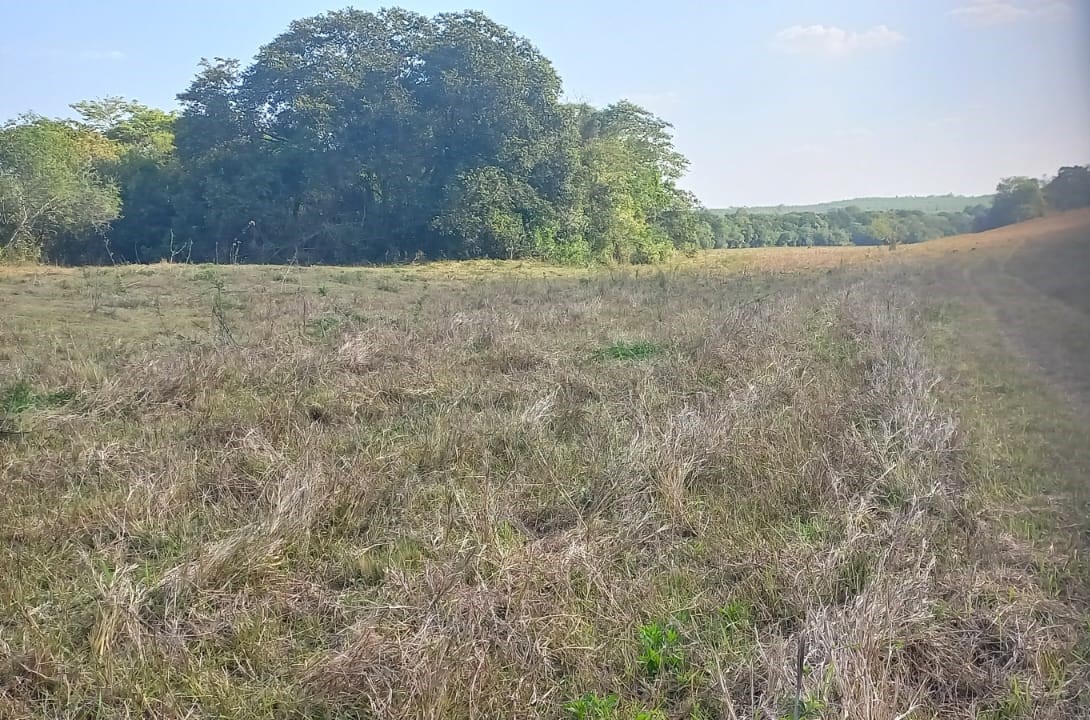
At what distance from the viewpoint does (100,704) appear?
2.11 metres

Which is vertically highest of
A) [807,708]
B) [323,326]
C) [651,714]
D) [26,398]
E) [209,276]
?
[209,276]

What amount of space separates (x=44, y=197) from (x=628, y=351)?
858 inches

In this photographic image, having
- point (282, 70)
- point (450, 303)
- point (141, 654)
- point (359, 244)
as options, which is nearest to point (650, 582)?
point (141, 654)

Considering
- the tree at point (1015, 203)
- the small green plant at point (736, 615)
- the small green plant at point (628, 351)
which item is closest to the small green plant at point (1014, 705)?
the small green plant at point (736, 615)

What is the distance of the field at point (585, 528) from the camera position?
210 centimetres

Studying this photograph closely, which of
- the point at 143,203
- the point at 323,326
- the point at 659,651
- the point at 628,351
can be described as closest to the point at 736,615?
the point at 659,651

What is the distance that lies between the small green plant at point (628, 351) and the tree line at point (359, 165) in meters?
16.5

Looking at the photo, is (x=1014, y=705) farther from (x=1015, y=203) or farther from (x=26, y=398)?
(x=26, y=398)

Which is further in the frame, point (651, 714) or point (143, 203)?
point (143, 203)

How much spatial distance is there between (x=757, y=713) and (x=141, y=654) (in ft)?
6.04

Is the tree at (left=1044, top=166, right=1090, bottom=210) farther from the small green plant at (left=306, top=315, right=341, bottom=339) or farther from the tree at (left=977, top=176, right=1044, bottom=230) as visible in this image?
the small green plant at (left=306, top=315, right=341, bottom=339)

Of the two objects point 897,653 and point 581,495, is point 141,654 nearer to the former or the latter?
point 581,495

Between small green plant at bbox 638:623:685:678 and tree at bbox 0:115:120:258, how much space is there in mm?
24818

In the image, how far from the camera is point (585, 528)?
305 centimetres
